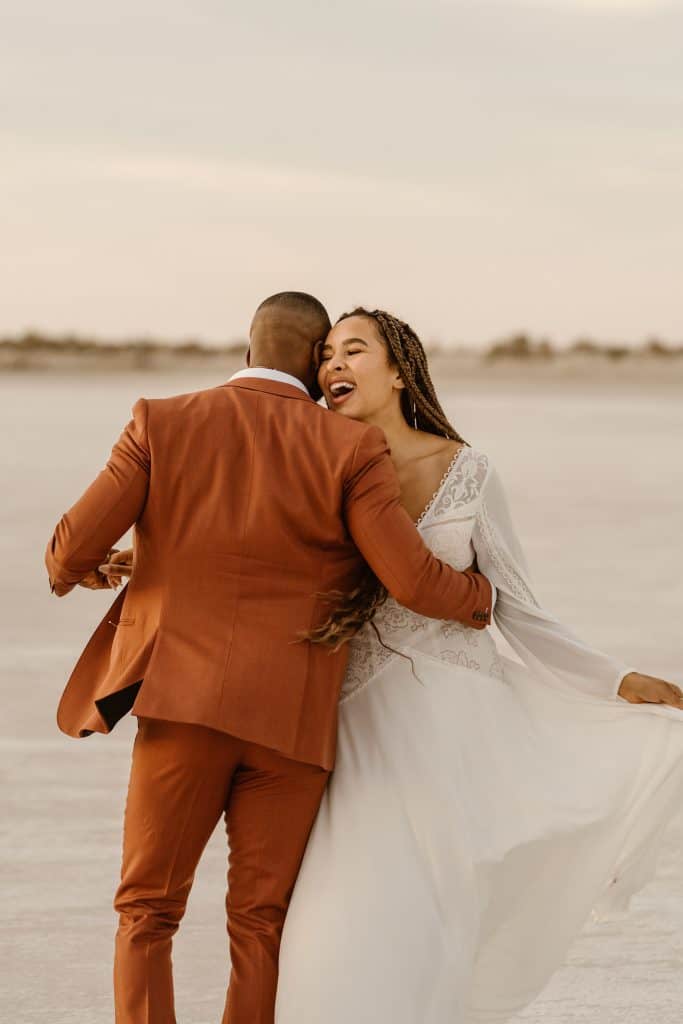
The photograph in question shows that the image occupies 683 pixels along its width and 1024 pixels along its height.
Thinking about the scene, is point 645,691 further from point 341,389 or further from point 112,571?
point 112,571

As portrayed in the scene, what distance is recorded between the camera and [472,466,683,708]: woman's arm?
380cm

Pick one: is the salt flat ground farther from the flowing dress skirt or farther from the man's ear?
the man's ear

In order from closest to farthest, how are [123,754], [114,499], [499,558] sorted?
[114,499]
[499,558]
[123,754]

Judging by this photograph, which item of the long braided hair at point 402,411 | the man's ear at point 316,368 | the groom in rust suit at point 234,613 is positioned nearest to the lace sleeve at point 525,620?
the long braided hair at point 402,411

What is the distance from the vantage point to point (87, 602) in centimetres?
1109

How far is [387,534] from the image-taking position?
3285 millimetres

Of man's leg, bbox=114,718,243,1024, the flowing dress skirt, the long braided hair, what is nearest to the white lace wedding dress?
the flowing dress skirt

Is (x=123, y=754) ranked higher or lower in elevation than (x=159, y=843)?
lower

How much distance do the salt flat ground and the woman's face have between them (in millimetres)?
1597

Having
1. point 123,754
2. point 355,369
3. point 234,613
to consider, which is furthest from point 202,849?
point 123,754

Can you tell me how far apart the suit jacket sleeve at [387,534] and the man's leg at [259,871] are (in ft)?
1.40

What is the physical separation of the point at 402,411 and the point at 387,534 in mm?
592

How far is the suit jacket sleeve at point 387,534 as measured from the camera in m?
3.26

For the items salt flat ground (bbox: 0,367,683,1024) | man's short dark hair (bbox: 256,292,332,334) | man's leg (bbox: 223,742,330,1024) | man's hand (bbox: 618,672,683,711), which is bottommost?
salt flat ground (bbox: 0,367,683,1024)
